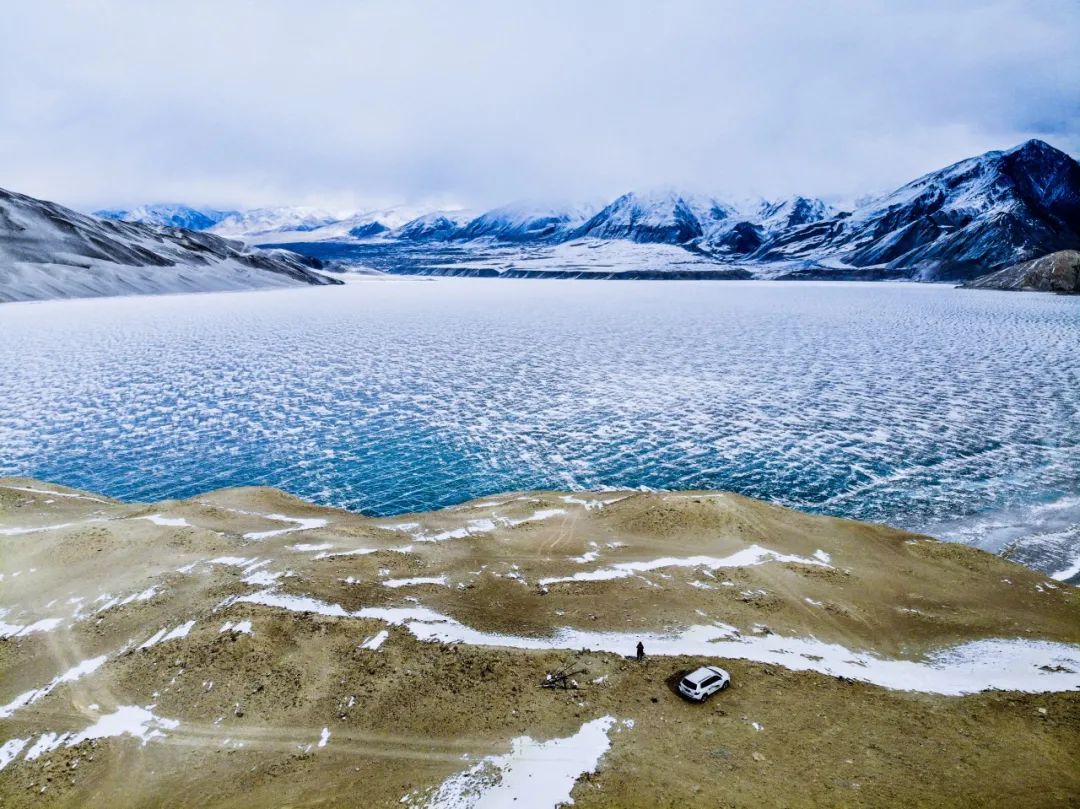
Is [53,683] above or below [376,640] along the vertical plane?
below

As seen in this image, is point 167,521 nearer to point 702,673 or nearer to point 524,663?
point 524,663

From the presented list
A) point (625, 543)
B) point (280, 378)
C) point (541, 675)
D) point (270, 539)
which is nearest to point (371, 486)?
point (270, 539)

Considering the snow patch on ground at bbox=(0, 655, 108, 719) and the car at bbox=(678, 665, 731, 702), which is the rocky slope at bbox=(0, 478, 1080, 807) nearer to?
the snow patch on ground at bbox=(0, 655, 108, 719)

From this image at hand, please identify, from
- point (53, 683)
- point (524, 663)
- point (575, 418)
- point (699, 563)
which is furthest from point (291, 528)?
point (575, 418)

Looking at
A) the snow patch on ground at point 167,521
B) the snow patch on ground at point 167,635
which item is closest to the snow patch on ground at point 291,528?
the snow patch on ground at point 167,521

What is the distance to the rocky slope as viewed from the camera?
53.9ft

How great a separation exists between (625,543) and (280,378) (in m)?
53.1

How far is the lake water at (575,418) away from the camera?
38000mm

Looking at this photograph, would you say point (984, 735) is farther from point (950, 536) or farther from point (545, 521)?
point (545, 521)

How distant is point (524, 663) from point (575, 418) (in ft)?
107

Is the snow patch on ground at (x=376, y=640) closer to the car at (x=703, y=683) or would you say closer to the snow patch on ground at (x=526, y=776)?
the snow patch on ground at (x=526, y=776)

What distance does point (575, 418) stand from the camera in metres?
52.3

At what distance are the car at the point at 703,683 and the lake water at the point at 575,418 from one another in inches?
745

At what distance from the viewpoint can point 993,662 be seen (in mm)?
21141
